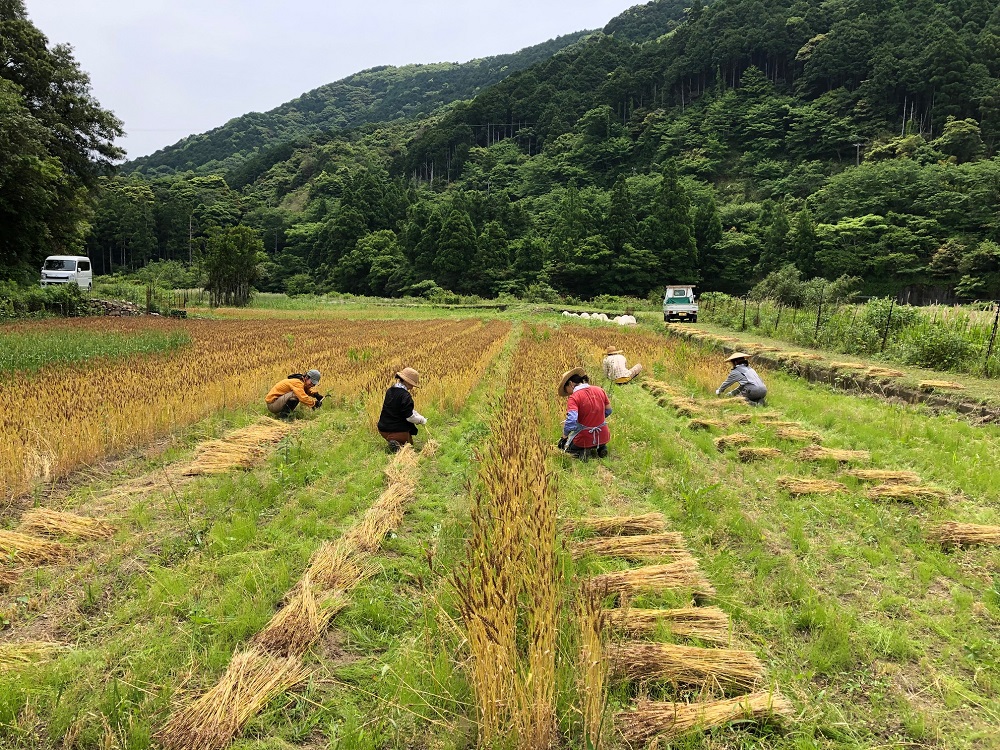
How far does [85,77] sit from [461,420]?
96.5 feet

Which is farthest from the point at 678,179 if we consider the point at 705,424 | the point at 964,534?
the point at 964,534

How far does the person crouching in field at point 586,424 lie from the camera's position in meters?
5.45

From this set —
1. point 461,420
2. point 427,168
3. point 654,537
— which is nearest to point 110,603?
point 654,537

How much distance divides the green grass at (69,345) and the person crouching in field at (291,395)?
4.71 m

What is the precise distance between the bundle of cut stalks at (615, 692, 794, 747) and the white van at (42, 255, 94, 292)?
94.9ft

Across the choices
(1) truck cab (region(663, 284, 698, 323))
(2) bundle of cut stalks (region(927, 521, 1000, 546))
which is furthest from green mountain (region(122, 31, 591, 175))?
(2) bundle of cut stalks (region(927, 521, 1000, 546))

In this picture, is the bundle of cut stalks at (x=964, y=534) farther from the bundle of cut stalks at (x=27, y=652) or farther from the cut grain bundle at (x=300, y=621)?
the bundle of cut stalks at (x=27, y=652)

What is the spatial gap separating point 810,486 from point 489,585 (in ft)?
12.5

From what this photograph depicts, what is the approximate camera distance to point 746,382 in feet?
25.7

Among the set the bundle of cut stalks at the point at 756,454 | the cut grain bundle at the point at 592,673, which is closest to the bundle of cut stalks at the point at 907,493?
the bundle of cut stalks at the point at 756,454

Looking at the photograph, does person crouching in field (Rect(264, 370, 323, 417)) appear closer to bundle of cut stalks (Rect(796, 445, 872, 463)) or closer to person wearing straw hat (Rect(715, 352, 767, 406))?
bundle of cut stalks (Rect(796, 445, 872, 463))

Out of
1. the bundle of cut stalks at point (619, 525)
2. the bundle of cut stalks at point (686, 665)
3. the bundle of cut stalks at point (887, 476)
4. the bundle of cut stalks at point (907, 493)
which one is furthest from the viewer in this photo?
the bundle of cut stalks at point (887, 476)

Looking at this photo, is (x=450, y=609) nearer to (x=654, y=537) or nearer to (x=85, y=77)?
(x=654, y=537)

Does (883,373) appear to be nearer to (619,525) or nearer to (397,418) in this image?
(619,525)
